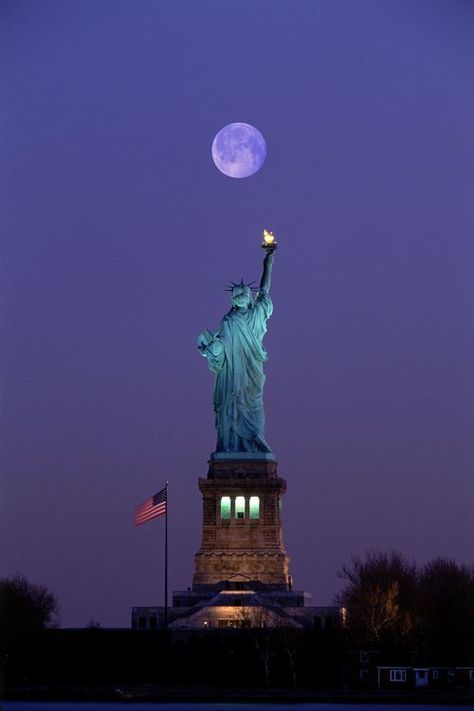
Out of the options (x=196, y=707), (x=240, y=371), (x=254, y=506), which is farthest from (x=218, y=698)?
(x=240, y=371)

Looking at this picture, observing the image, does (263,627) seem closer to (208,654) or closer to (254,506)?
(208,654)

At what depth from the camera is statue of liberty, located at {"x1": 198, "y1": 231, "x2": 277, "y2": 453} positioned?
11194 centimetres

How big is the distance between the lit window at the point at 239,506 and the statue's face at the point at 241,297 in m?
9.29

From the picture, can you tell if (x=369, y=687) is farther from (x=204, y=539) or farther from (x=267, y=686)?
(x=204, y=539)

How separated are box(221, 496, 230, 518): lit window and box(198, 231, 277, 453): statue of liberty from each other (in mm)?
2779

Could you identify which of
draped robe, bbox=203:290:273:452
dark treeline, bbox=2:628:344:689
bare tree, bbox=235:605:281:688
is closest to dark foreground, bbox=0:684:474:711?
bare tree, bbox=235:605:281:688

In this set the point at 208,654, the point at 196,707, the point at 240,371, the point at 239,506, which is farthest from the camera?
the point at 240,371

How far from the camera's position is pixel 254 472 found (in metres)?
110

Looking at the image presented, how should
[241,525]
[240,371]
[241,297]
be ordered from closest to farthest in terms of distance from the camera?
[241,525], [241,297], [240,371]

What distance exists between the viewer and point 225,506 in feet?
360

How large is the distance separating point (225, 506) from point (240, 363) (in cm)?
730

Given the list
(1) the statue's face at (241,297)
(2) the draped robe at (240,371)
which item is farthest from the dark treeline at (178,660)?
(1) the statue's face at (241,297)

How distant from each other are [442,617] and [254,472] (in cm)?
1253

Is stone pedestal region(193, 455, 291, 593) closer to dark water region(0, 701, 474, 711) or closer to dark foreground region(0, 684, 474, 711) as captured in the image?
dark foreground region(0, 684, 474, 711)
